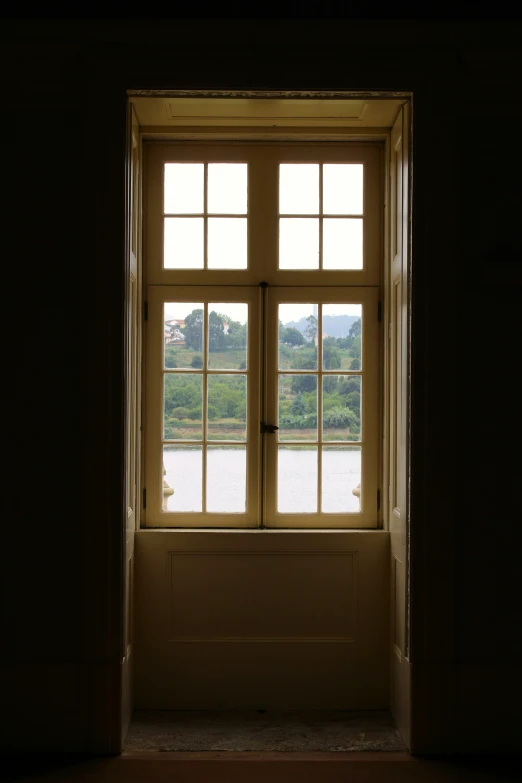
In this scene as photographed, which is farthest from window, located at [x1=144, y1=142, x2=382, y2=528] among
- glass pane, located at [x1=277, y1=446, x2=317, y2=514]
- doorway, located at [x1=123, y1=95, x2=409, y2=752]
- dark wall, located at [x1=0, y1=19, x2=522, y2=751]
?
dark wall, located at [x1=0, y1=19, x2=522, y2=751]

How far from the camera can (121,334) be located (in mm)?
3098

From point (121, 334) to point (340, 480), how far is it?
1.46m

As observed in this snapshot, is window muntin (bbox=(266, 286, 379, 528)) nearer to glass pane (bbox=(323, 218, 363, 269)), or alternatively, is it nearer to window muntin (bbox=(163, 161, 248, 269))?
glass pane (bbox=(323, 218, 363, 269))

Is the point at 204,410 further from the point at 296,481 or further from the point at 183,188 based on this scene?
the point at 183,188

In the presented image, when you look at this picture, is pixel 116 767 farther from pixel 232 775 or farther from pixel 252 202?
pixel 252 202

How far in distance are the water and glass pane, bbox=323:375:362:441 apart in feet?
0.41

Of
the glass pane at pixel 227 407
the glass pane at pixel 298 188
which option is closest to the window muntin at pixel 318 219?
the glass pane at pixel 298 188

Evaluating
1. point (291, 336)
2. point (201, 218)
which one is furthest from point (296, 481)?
point (201, 218)

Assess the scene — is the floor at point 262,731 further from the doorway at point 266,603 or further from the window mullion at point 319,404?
the window mullion at point 319,404
